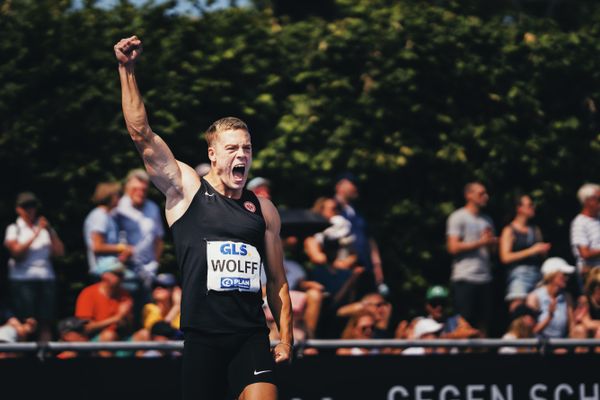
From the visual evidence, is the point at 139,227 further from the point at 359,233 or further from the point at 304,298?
the point at 359,233

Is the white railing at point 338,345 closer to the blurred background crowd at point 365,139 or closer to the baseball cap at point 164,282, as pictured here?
the blurred background crowd at point 365,139

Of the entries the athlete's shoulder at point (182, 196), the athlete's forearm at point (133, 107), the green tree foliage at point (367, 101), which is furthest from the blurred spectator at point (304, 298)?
the athlete's forearm at point (133, 107)

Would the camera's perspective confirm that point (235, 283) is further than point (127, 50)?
Yes

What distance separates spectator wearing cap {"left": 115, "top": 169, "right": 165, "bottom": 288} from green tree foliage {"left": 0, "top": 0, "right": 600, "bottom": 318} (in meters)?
2.70

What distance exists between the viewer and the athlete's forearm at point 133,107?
8203 millimetres

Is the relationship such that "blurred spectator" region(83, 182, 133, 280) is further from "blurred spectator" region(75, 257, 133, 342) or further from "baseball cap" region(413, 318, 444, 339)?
"baseball cap" region(413, 318, 444, 339)

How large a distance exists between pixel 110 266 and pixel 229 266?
450cm

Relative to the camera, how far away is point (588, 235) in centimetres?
1442

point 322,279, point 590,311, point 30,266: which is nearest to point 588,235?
point 590,311

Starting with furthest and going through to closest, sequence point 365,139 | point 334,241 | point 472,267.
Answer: point 365,139 < point 472,267 < point 334,241

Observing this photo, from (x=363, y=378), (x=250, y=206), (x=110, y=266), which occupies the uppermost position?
(x=110, y=266)

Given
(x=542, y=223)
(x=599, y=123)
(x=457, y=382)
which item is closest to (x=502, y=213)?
(x=542, y=223)

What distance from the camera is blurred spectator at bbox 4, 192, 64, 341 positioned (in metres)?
12.8

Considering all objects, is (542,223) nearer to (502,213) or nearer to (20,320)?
(502,213)
